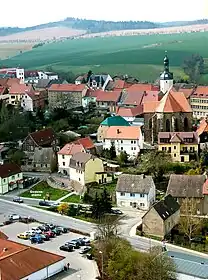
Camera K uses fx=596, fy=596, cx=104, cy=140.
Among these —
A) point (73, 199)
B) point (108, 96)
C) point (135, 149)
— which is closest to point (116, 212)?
point (73, 199)

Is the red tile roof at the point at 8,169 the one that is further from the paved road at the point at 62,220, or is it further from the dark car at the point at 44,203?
the dark car at the point at 44,203

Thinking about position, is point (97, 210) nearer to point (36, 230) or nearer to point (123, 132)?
point (36, 230)

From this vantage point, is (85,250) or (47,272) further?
(85,250)

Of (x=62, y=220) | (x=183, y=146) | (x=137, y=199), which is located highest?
(x=183, y=146)

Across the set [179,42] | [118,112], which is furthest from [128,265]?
[179,42]

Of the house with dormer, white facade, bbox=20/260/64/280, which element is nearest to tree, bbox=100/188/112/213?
white facade, bbox=20/260/64/280

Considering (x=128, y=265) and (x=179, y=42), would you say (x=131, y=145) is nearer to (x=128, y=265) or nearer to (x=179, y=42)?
(x=128, y=265)

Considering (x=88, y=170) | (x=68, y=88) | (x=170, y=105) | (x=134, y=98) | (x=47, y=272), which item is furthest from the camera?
(x=68, y=88)
